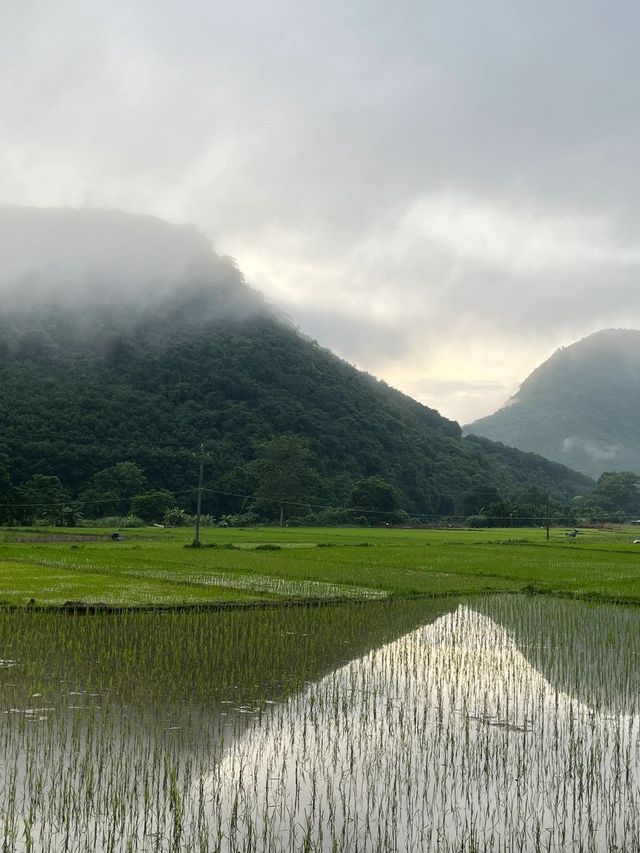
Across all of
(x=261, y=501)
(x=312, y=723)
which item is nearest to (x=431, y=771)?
(x=312, y=723)

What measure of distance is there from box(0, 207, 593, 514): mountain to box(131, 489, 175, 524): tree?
6570mm

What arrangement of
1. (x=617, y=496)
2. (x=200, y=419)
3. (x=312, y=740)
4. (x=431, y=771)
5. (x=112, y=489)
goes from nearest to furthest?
(x=431, y=771) → (x=312, y=740) → (x=112, y=489) → (x=200, y=419) → (x=617, y=496)

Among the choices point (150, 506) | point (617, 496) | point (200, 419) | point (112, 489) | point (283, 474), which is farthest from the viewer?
point (617, 496)

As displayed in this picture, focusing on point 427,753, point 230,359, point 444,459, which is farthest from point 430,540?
point 230,359

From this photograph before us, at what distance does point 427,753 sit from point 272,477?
2298 inches

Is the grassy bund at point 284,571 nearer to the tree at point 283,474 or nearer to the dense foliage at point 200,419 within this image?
the dense foliage at point 200,419

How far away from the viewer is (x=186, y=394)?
79.8 m

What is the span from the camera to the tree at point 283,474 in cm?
6444

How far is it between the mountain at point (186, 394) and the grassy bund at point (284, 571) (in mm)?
27474

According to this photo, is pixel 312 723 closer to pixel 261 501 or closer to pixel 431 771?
pixel 431 771

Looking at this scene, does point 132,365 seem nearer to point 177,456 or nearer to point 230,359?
point 230,359

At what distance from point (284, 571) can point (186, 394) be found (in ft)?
194

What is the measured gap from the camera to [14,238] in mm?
131375

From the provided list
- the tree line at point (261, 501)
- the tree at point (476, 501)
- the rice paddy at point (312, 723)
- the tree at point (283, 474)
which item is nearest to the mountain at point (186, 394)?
the tree line at point (261, 501)
